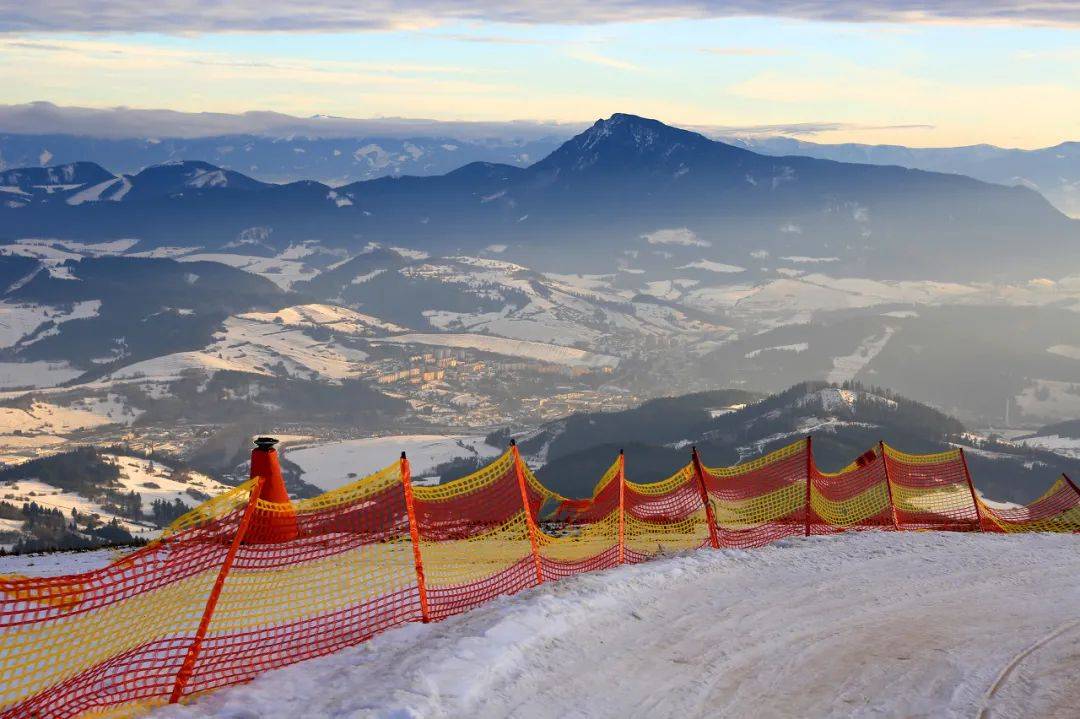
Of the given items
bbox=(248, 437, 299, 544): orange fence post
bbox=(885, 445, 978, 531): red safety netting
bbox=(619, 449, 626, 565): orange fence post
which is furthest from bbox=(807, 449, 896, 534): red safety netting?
bbox=(248, 437, 299, 544): orange fence post

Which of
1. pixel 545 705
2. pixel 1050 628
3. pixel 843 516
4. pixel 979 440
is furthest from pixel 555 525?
pixel 979 440

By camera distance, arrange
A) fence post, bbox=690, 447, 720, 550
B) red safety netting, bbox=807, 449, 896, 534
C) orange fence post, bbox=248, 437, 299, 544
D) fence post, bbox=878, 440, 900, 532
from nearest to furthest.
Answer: orange fence post, bbox=248, 437, 299, 544 → fence post, bbox=690, 447, 720, 550 → red safety netting, bbox=807, 449, 896, 534 → fence post, bbox=878, 440, 900, 532

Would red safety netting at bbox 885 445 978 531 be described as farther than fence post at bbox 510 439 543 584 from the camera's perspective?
Yes

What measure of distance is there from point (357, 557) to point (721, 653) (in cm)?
994

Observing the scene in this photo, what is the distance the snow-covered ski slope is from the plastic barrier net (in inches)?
51.6

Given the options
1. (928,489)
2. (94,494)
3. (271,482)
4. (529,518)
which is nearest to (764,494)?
(928,489)

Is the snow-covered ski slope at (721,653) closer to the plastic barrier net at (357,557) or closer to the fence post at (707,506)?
the plastic barrier net at (357,557)

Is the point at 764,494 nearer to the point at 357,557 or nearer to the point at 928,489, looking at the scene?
the point at 928,489

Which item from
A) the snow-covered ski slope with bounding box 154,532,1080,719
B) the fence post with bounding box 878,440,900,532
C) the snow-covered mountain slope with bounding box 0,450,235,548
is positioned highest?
the snow-covered ski slope with bounding box 154,532,1080,719

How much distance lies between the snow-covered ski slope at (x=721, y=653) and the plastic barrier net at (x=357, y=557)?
1310 millimetres

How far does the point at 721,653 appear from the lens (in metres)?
16.0

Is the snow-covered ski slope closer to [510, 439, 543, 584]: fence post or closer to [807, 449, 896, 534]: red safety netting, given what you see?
[510, 439, 543, 584]: fence post

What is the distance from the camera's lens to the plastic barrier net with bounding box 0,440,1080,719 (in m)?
14.9

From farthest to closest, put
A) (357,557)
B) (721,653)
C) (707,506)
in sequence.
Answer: (707,506), (357,557), (721,653)
